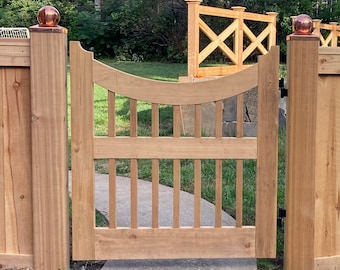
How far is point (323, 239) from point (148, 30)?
16.7 m

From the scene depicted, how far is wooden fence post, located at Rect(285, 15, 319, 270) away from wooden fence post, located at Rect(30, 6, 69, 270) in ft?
3.96

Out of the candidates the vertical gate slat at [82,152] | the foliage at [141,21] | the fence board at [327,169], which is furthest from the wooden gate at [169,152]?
the foliage at [141,21]

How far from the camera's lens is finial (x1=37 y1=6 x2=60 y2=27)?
2980 millimetres

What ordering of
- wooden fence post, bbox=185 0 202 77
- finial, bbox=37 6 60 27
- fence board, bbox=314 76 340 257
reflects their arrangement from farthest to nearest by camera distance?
1. wooden fence post, bbox=185 0 202 77
2. fence board, bbox=314 76 340 257
3. finial, bbox=37 6 60 27

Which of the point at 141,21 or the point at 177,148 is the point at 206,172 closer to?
the point at 177,148

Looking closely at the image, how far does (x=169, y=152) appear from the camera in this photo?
314 cm

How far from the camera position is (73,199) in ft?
10.3

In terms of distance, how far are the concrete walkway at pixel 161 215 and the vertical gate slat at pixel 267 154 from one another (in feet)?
0.67

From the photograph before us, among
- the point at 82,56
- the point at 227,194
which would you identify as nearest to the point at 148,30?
the point at 227,194

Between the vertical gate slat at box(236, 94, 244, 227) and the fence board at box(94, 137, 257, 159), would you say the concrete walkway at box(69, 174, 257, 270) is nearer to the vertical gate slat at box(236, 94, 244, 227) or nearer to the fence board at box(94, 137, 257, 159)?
the vertical gate slat at box(236, 94, 244, 227)

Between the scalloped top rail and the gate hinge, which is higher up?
the scalloped top rail

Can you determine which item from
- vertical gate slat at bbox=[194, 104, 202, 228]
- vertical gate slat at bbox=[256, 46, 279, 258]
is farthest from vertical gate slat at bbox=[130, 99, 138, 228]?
vertical gate slat at bbox=[256, 46, 279, 258]

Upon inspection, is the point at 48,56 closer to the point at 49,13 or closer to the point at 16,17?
the point at 49,13

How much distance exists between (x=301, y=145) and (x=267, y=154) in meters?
0.19
